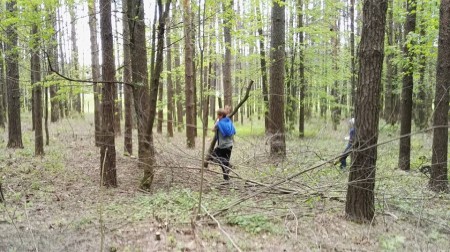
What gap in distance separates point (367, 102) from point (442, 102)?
12.6ft

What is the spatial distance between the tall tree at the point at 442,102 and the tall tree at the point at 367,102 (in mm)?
3386

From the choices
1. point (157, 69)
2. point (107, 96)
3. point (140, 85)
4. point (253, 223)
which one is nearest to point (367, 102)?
point (253, 223)

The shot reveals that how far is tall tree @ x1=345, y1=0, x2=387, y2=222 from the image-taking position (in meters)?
4.99

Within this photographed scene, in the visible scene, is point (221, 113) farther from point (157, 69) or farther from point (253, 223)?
point (253, 223)

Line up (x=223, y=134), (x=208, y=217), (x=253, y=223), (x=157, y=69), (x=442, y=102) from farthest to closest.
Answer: (x=223, y=134)
(x=442, y=102)
(x=157, y=69)
(x=208, y=217)
(x=253, y=223)

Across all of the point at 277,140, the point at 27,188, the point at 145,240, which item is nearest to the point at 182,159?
the point at 145,240

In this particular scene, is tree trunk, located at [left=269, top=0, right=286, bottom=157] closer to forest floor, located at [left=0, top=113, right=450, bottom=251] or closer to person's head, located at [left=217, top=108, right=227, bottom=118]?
forest floor, located at [left=0, top=113, right=450, bottom=251]

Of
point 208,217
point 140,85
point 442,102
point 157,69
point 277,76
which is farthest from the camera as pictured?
point 277,76

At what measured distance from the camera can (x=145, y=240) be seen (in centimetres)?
446

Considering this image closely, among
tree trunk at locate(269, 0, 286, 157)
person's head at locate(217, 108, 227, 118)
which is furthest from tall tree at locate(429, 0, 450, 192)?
person's head at locate(217, 108, 227, 118)

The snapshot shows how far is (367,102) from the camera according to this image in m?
5.12

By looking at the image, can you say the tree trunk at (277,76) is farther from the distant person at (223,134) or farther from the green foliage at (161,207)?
the green foliage at (161,207)

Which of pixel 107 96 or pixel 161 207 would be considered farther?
pixel 107 96

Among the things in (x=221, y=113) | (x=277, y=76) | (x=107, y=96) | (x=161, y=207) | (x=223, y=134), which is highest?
(x=277, y=76)
